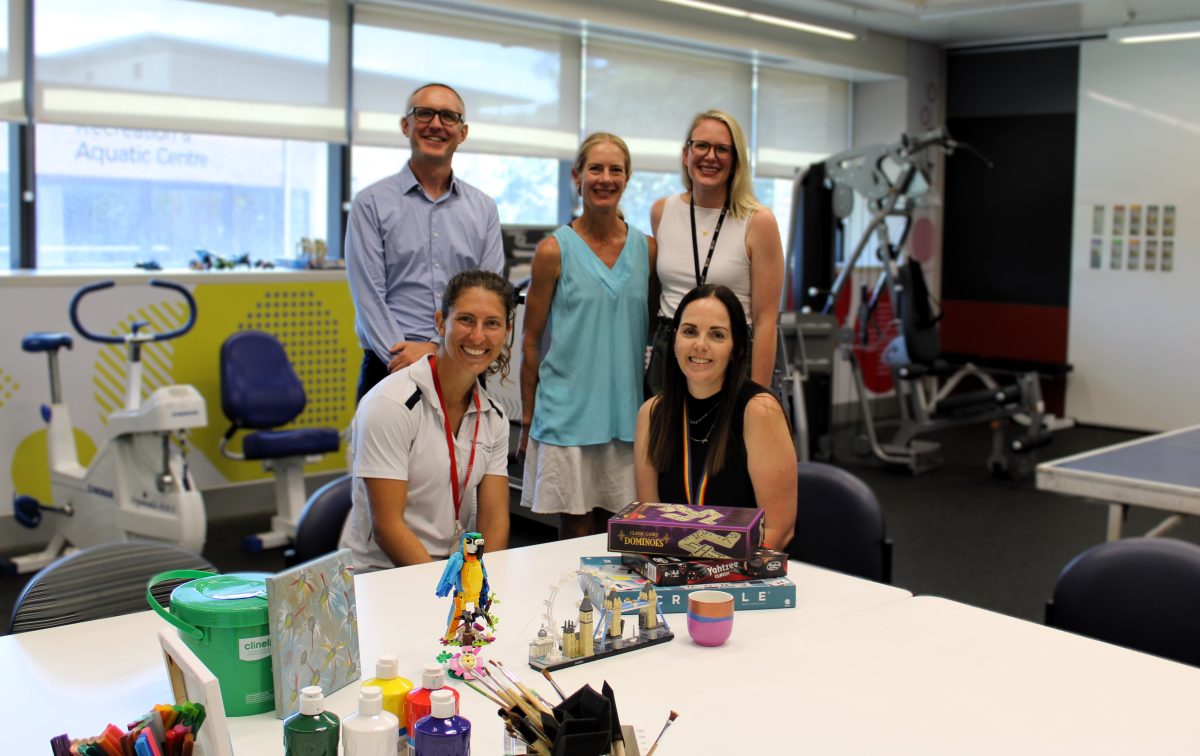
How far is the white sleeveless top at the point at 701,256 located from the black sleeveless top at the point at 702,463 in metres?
0.52

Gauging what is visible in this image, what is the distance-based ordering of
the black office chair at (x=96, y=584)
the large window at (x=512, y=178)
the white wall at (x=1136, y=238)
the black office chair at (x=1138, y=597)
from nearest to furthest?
the black office chair at (x=96, y=584), the black office chair at (x=1138, y=597), the large window at (x=512, y=178), the white wall at (x=1136, y=238)

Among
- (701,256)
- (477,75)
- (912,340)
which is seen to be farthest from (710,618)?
(477,75)

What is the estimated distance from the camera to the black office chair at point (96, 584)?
2084 mm

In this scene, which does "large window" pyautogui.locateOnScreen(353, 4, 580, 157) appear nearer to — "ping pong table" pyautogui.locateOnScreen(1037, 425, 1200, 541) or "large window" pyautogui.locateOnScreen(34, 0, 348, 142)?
"large window" pyautogui.locateOnScreen(34, 0, 348, 142)

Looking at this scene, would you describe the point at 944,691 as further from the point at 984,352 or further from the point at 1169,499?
the point at 984,352

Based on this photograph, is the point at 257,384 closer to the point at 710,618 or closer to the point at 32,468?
the point at 32,468

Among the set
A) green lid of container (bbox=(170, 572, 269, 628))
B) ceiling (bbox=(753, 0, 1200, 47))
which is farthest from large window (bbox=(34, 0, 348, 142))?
green lid of container (bbox=(170, 572, 269, 628))

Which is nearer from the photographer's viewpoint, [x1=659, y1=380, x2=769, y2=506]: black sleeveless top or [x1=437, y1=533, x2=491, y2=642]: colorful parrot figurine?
[x1=437, y1=533, x2=491, y2=642]: colorful parrot figurine

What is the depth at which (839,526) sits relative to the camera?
2941mm

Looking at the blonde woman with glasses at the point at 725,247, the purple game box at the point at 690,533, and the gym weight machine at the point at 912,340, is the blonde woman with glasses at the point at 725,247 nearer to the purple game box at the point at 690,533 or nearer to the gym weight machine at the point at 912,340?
the purple game box at the point at 690,533

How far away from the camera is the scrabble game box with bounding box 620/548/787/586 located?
7.07 feet

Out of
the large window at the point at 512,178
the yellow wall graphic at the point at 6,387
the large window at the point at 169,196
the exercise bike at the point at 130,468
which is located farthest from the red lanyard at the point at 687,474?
the large window at the point at 512,178

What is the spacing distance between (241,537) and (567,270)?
2823 millimetres

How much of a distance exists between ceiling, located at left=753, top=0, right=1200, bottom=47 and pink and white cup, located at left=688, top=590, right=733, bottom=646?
6.31 metres
